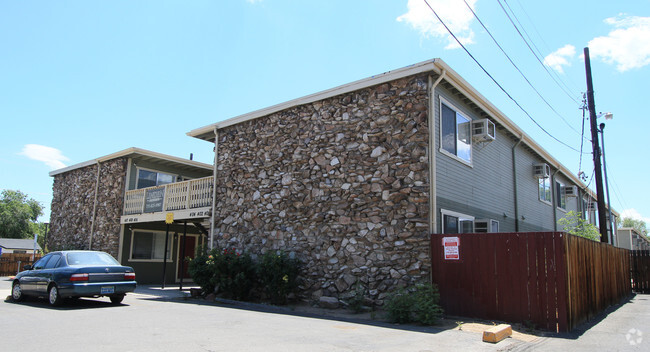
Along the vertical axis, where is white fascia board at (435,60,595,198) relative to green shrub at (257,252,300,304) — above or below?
above

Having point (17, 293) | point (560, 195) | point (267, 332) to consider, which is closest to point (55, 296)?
point (17, 293)

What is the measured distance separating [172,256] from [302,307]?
36.2 feet

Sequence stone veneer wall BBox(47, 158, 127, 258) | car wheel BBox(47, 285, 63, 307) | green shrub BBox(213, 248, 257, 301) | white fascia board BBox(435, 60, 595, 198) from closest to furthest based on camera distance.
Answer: car wheel BBox(47, 285, 63, 307) → white fascia board BBox(435, 60, 595, 198) → green shrub BBox(213, 248, 257, 301) → stone veneer wall BBox(47, 158, 127, 258)

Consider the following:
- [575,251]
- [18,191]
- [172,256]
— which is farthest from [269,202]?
[18,191]

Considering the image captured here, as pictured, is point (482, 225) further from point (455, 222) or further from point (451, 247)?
point (451, 247)

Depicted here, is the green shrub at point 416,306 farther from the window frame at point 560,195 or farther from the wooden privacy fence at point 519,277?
the window frame at point 560,195

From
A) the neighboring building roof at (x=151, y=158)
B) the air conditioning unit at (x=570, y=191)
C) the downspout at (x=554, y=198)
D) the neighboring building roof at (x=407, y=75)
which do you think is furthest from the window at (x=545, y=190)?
the neighboring building roof at (x=151, y=158)

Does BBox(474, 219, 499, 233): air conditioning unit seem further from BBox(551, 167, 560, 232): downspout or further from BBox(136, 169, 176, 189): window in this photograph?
BBox(136, 169, 176, 189): window

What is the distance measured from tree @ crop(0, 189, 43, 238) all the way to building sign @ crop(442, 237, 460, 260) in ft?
224

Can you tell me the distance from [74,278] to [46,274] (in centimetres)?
115

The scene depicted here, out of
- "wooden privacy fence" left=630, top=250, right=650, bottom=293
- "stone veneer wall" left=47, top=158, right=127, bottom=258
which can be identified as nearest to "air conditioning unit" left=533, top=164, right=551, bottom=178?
"wooden privacy fence" left=630, top=250, right=650, bottom=293

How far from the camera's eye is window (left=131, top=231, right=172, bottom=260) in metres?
19.5

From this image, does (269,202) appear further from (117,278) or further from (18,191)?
(18,191)

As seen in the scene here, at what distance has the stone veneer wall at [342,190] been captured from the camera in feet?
34.1
